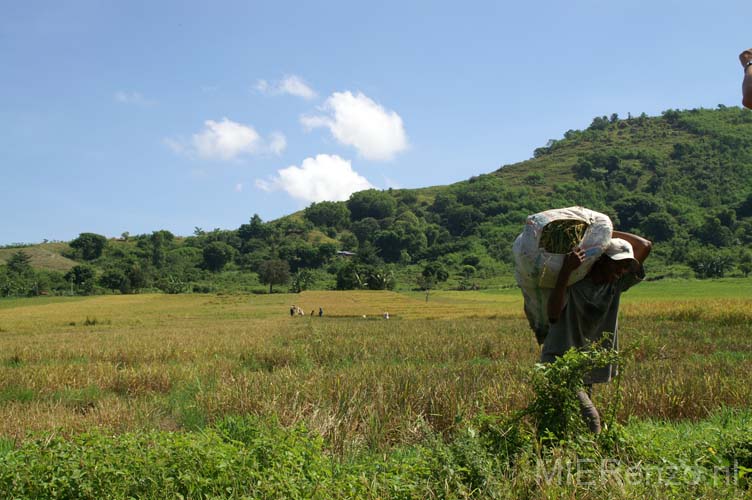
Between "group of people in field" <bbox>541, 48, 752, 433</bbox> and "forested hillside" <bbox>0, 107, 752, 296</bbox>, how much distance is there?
266ft

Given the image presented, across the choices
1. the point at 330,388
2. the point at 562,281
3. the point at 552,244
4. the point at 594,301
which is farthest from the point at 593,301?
the point at 330,388

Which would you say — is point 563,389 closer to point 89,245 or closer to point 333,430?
point 333,430

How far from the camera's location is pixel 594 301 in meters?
4.28

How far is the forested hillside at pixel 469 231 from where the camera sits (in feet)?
305

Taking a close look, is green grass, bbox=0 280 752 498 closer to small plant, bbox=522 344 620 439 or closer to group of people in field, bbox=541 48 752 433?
small plant, bbox=522 344 620 439

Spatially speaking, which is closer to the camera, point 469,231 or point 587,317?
point 587,317

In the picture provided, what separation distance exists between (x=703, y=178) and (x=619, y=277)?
482 feet

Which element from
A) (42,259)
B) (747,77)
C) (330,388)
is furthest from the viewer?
(42,259)

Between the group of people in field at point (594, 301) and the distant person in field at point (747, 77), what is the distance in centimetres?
148

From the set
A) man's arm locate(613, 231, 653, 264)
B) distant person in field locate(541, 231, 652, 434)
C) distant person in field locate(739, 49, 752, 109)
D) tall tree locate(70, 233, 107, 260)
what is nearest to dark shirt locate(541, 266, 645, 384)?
distant person in field locate(541, 231, 652, 434)

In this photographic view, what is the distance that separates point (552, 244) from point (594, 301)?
1.94ft

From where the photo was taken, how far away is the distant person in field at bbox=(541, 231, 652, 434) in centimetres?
421

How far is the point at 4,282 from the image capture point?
275ft

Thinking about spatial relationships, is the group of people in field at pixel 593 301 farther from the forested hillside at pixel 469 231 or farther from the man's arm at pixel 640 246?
the forested hillside at pixel 469 231
